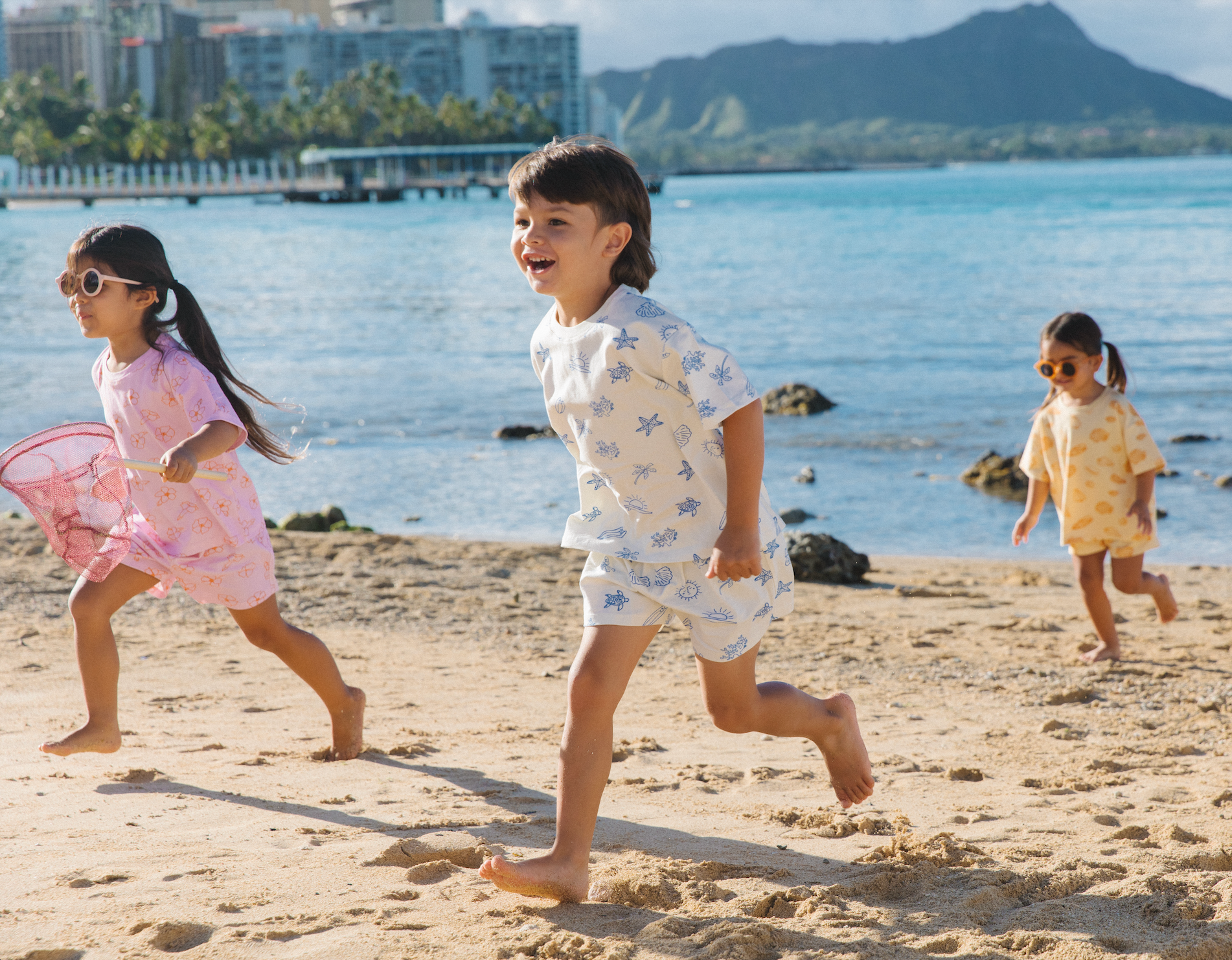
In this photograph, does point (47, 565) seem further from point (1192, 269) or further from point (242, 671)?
point (1192, 269)

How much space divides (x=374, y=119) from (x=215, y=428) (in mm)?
119794

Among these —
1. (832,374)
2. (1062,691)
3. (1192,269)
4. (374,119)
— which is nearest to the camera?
(1062,691)

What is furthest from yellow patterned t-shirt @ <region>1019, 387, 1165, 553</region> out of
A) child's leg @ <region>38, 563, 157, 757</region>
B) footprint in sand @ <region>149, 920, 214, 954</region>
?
footprint in sand @ <region>149, 920, 214, 954</region>

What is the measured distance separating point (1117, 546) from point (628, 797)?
2724 millimetres

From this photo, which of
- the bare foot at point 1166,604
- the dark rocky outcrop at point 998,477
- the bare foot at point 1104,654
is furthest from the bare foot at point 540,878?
the dark rocky outcrop at point 998,477

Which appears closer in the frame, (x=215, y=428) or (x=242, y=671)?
(x=215, y=428)

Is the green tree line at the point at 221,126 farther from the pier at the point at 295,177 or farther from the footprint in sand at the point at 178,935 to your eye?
the footprint in sand at the point at 178,935

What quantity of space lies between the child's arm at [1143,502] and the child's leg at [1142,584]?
17cm

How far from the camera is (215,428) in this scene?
131 inches

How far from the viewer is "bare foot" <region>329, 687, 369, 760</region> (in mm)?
3750

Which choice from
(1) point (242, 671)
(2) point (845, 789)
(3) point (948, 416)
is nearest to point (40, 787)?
(1) point (242, 671)

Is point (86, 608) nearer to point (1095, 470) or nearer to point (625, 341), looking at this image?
point (625, 341)

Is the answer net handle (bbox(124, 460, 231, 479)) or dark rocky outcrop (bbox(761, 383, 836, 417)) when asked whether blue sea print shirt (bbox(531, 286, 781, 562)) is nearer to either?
net handle (bbox(124, 460, 231, 479))

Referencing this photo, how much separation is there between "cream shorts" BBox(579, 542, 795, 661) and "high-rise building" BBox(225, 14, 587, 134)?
176452 millimetres
